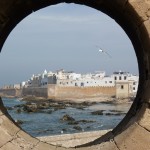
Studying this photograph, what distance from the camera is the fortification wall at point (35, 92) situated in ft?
285

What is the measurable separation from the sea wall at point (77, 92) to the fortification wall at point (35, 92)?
3016 mm

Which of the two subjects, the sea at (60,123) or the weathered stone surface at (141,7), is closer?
the weathered stone surface at (141,7)

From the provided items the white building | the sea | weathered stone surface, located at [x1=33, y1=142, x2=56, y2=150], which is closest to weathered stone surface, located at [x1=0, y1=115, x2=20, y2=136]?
weathered stone surface, located at [x1=33, y1=142, x2=56, y2=150]

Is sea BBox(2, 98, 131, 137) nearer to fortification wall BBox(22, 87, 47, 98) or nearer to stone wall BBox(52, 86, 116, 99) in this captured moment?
stone wall BBox(52, 86, 116, 99)

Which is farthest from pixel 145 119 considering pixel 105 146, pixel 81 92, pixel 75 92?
pixel 81 92

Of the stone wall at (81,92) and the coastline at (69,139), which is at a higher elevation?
the stone wall at (81,92)

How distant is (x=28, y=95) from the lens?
331ft

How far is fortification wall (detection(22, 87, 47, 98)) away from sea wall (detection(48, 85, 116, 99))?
3016 mm

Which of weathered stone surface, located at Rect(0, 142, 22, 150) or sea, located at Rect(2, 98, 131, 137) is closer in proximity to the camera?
weathered stone surface, located at Rect(0, 142, 22, 150)

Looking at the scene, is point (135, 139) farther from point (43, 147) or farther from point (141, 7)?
point (141, 7)

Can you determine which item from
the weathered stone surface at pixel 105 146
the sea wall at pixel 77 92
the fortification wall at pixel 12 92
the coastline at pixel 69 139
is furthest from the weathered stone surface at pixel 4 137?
the fortification wall at pixel 12 92

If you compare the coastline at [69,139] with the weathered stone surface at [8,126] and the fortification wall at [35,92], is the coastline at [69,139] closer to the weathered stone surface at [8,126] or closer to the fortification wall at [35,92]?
the weathered stone surface at [8,126]

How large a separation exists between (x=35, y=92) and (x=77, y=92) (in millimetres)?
15049

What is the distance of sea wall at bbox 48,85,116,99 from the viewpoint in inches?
3253
